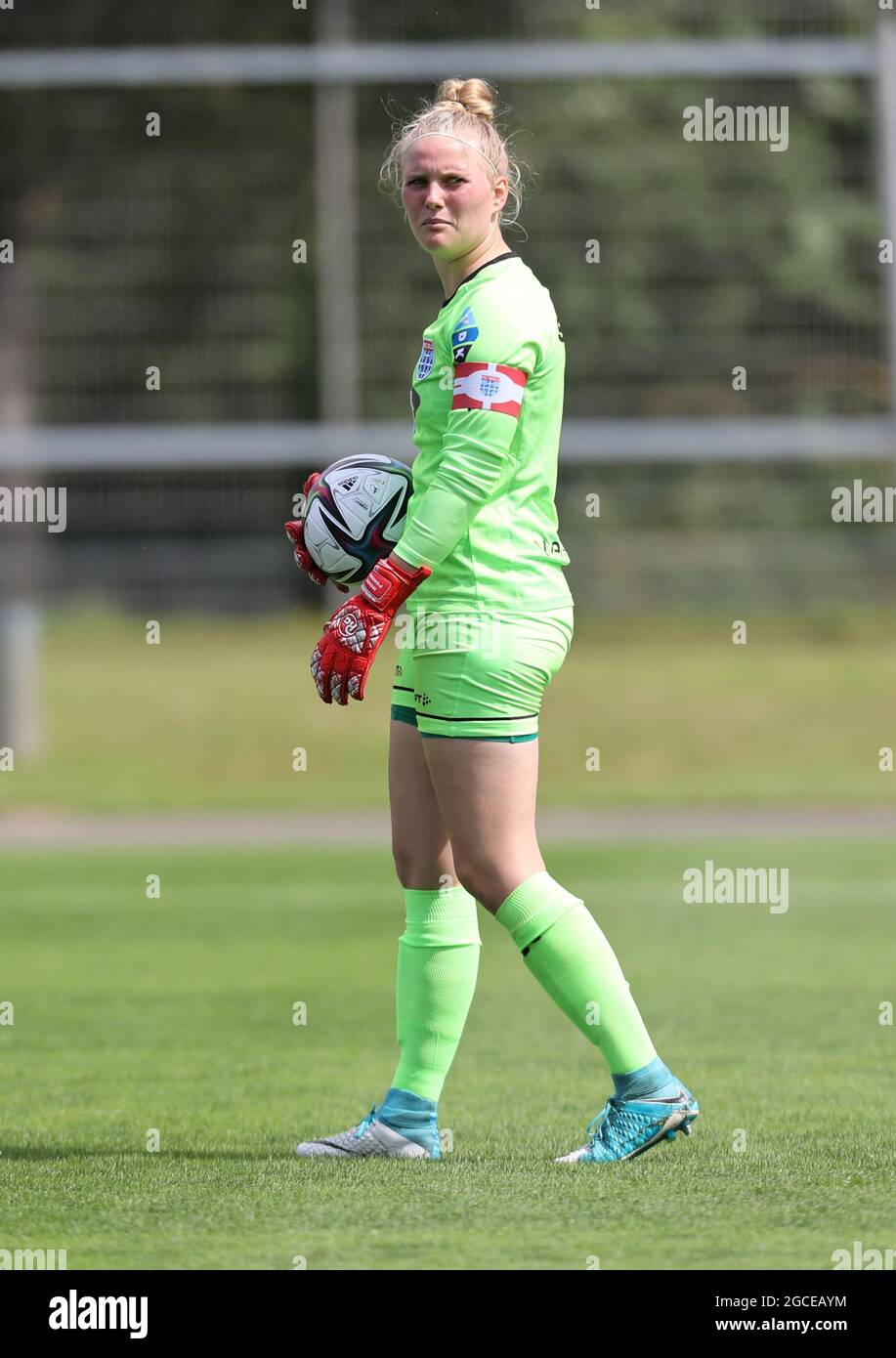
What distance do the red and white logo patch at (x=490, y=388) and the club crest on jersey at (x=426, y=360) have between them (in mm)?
171

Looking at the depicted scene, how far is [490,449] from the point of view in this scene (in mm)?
4535

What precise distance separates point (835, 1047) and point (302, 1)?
11238mm

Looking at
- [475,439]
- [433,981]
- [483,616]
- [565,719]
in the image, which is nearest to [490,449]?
[475,439]

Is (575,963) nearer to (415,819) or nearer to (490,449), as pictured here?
(415,819)

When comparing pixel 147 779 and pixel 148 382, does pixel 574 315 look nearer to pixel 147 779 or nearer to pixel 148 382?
pixel 148 382

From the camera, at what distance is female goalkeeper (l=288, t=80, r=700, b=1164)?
458cm

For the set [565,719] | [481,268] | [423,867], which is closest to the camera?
[481,268]

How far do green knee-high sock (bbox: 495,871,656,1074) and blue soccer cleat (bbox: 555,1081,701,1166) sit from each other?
91mm

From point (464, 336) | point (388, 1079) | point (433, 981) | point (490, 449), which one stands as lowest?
point (388, 1079)

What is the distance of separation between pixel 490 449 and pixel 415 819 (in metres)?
0.89

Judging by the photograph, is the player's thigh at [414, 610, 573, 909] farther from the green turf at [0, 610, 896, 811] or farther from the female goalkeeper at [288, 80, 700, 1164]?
the green turf at [0, 610, 896, 811]

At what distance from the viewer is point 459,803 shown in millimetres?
4645

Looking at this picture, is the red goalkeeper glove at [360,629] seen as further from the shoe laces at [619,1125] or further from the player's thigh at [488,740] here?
the shoe laces at [619,1125]

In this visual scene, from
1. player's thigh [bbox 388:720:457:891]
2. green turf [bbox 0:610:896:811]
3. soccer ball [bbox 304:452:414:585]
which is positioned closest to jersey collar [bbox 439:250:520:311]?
soccer ball [bbox 304:452:414:585]
